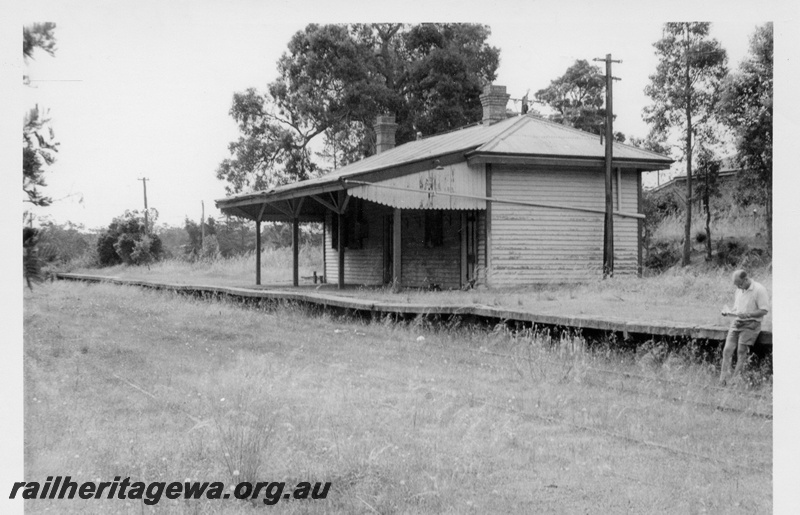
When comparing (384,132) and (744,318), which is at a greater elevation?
(384,132)

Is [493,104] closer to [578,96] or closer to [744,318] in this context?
[578,96]

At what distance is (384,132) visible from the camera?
24.9 metres

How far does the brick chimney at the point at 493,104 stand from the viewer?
2034cm

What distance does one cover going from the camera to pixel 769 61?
798cm

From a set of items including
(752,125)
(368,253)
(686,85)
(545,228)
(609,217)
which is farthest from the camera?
(368,253)

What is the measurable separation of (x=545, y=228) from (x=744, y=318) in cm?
939

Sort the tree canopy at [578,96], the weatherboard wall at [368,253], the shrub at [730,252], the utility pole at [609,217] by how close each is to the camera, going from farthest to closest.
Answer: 1. the weatherboard wall at [368,253]
2. the utility pole at [609,217]
3. the tree canopy at [578,96]
4. the shrub at [730,252]

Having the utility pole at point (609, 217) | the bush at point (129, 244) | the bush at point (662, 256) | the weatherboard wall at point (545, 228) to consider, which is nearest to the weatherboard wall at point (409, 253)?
the weatherboard wall at point (545, 228)

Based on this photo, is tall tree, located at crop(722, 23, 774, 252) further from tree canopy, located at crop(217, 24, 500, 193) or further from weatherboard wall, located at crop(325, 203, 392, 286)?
weatherboard wall, located at crop(325, 203, 392, 286)

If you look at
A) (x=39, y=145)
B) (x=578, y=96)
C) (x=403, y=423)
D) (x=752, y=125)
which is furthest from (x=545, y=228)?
(x=39, y=145)

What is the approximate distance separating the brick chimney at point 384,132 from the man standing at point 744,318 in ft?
59.6

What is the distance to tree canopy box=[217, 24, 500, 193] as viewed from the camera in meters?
14.3

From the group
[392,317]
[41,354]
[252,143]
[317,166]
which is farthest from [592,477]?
[317,166]

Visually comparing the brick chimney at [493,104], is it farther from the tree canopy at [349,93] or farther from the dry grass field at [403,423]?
the dry grass field at [403,423]
